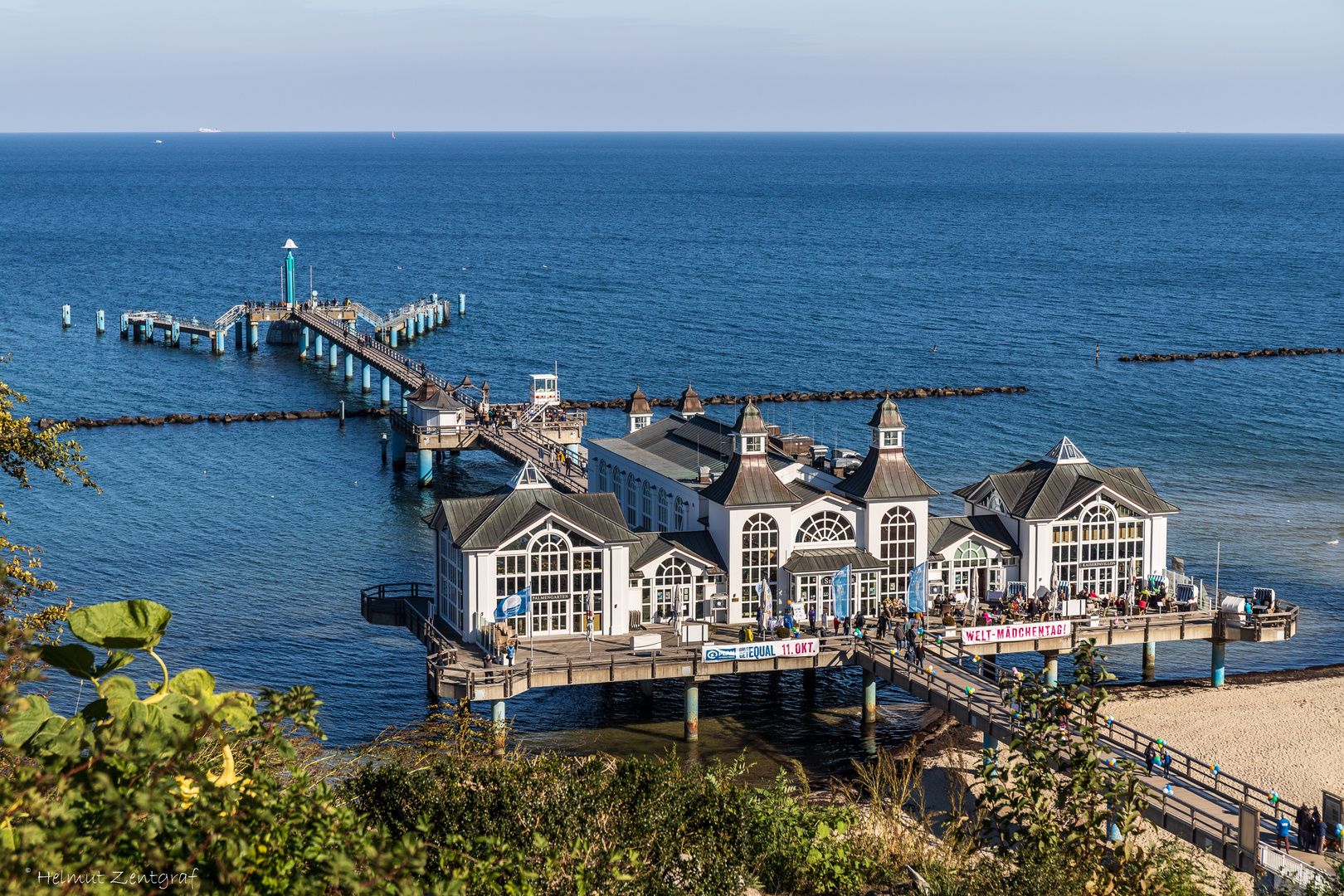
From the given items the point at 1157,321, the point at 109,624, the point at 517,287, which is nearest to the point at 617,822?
the point at 109,624

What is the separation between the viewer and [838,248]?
191500mm

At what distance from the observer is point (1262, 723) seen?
4869cm

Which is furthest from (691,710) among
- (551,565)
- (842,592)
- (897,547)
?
(897,547)

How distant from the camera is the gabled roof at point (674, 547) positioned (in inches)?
1994

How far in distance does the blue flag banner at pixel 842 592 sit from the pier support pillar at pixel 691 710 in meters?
5.79

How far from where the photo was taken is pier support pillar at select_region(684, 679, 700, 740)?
48.2 m

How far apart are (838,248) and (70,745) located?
180 metres

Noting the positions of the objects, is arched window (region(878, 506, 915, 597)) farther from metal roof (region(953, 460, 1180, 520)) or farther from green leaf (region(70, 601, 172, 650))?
green leaf (region(70, 601, 172, 650))

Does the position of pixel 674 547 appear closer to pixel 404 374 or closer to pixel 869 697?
pixel 869 697

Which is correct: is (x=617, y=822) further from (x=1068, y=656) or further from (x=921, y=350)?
(x=921, y=350)

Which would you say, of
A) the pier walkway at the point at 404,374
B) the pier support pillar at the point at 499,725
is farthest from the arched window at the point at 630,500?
the pier support pillar at the point at 499,725

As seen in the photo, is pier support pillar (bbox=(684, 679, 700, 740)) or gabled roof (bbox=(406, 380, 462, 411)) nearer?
pier support pillar (bbox=(684, 679, 700, 740))

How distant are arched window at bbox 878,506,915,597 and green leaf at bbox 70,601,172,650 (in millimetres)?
38173

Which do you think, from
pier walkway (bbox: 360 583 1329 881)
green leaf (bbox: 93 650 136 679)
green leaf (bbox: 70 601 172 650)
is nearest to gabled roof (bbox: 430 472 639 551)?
pier walkway (bbox: 360 583 1329 881)
